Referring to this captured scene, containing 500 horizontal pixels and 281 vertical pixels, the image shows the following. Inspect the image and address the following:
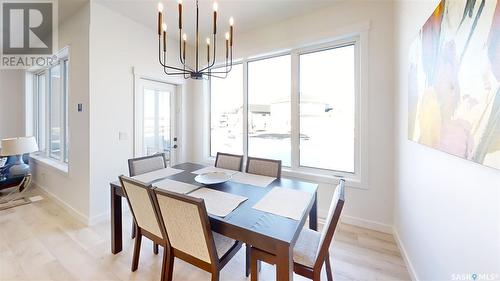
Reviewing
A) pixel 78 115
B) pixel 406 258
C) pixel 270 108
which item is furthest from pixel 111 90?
pixel 406 258

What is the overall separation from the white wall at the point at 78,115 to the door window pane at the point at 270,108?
7.59ft

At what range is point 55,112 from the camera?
3643 mm

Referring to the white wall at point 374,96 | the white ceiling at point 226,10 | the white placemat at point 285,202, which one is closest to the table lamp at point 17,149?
the white ceiling at point 226,10

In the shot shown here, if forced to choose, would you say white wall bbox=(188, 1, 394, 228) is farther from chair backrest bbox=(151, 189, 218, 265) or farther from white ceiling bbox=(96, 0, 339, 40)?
chair backrest bbox=(151, 189, 218, 265)

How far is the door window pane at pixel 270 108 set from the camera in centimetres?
316

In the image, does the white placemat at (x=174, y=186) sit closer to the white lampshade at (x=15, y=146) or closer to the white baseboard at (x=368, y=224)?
the white baseboard at (x=368, y=224)

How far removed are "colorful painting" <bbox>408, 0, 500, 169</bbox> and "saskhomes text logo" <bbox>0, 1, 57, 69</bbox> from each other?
13.5ft

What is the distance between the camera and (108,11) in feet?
8.89

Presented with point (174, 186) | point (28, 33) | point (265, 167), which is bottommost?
point (174, 186)

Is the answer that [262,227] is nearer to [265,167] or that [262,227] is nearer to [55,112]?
[265,167]

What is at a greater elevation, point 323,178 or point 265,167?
point 265,167

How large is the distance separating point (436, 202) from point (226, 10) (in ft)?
9.92

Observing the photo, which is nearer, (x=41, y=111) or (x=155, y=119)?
(x=155, y=119)

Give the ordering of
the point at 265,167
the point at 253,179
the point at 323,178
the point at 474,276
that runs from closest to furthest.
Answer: the point at 474,276
the point at 253,179
the point at 265,167
the point at 323,178
